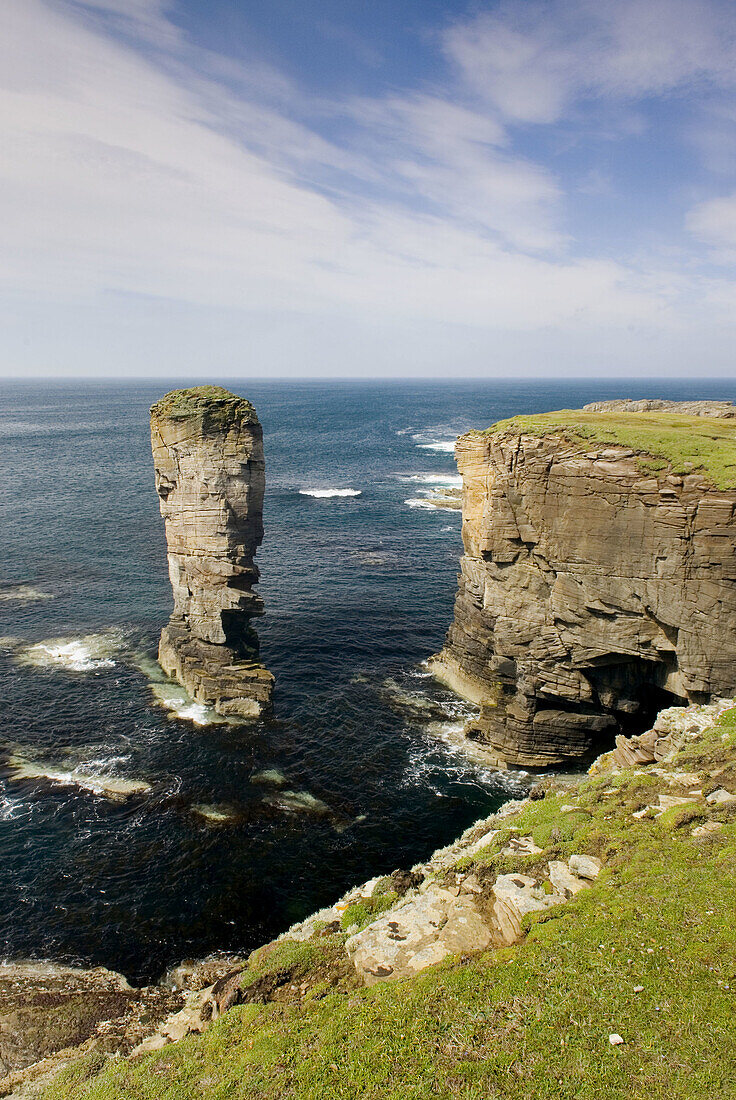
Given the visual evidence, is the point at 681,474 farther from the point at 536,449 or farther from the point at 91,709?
the point at 91,709

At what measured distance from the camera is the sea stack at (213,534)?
48.0 meters

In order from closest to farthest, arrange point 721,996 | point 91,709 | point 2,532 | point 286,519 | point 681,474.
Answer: point 721,996 → point 681,474 → point 91,709 → point 2,532 → point 286,519

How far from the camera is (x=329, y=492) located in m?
118

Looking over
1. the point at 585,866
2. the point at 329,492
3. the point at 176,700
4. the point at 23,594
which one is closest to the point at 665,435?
the point at 585,866

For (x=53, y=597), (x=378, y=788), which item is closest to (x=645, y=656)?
(x=378, y=788)

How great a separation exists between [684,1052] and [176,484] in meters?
45.6

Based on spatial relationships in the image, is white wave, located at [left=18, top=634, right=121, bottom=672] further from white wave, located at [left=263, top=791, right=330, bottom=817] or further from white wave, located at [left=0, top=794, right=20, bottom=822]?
white wave, located at [left=263, top=791, right=330, bottom=817]

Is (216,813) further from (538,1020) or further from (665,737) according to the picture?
(538,1020)

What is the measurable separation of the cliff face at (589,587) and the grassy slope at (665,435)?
1.15 feet

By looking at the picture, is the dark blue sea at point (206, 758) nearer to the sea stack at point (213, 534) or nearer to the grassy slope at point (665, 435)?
the sea stack at point (213, 534)

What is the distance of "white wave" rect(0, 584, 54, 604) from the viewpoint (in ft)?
218

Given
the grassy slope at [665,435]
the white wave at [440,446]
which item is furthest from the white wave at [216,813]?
the white wave at [440,446]

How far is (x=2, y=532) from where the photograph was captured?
3501 inches

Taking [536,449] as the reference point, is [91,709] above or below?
below
